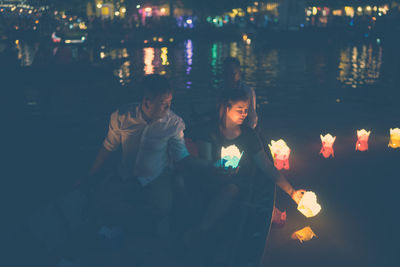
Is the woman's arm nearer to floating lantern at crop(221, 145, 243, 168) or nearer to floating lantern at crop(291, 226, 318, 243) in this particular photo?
floating lantern at crop(221, 145, 243, 168)

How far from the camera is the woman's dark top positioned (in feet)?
16.6

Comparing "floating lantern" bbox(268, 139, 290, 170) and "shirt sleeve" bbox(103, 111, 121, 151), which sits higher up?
"shirt sleeve" bbox(103, 111, 121, 151)

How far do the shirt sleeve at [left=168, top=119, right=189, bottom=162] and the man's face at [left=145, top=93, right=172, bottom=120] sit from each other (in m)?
0.35

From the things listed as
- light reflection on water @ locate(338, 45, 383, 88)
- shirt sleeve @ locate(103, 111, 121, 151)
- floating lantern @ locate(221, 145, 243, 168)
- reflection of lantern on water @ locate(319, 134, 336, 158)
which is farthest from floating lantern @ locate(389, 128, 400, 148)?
light reflection on water @ locate(338, 45, 383, 88)

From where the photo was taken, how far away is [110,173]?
522cm

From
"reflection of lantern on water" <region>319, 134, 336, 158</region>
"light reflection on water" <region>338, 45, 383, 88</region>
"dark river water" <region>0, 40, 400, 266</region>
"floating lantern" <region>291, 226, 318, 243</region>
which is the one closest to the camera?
"floating lantern" <region>291, 226, 318, 243</region>

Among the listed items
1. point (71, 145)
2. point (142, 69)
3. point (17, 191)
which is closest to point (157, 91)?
point (17, 191)

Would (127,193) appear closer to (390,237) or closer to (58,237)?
(58,237)

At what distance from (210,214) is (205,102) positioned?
1118cm

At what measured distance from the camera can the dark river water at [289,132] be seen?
18.9 ft

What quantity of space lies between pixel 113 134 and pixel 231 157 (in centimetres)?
123

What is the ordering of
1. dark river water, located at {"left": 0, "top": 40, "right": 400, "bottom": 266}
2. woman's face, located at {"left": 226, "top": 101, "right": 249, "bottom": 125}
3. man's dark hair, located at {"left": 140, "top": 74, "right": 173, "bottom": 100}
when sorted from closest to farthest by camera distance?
1. man's dark hair, located at {"left": 140, "top": 74, "right": 173, "bottom": 100}
2. woman's face, located at {"left": 226, "top": 101, "right": 249, "bottom": 125}
3. dark river water, located at {"left": 0, "top": 40, "right": 400, "bottom": 266}

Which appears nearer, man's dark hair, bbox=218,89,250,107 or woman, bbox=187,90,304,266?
woman, bbox=187,90,304,266

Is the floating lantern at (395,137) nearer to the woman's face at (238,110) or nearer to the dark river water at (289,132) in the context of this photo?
the dark river water at (289,132)
